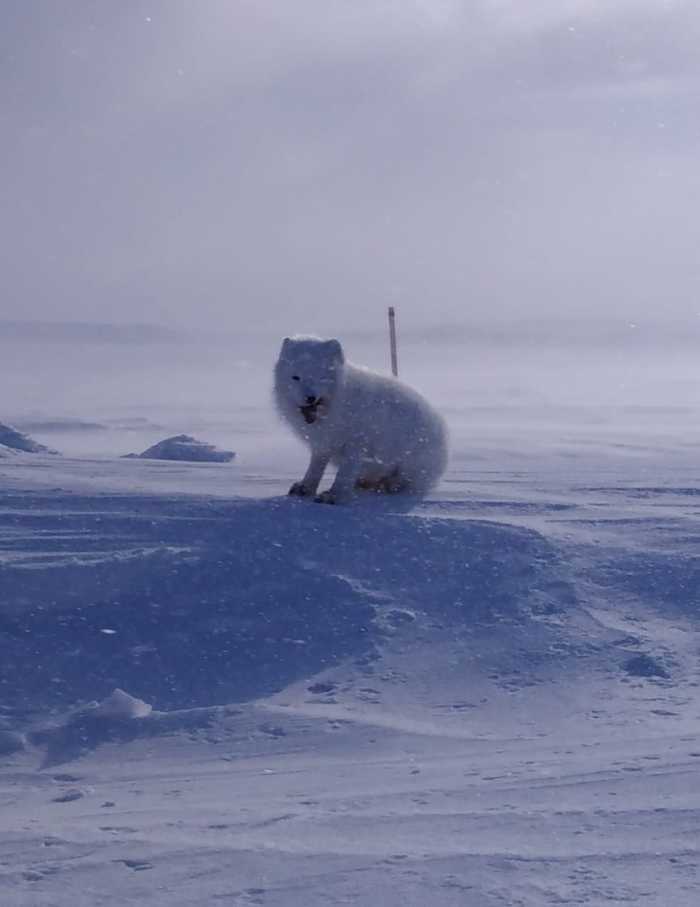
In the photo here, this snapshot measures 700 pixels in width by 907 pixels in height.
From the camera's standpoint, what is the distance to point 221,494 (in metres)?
7.02

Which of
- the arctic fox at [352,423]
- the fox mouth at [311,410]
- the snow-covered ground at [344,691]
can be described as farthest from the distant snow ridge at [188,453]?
the fox mouth at [311,410]

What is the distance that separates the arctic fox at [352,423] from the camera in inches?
278

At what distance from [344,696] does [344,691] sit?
0.06 meters

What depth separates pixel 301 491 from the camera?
23.9 feet

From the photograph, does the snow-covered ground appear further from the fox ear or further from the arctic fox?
the fox ear

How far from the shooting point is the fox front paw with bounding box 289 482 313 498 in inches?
286

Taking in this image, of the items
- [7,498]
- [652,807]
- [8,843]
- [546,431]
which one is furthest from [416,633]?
[546,431]

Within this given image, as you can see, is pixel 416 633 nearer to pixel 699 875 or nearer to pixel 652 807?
pixel 652 807

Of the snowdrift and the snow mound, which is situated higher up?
the snowdrift

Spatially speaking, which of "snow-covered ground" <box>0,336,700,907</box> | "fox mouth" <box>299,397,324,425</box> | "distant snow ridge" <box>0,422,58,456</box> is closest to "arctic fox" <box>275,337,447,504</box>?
"fox mouth" <box>299,397,324,425</box>

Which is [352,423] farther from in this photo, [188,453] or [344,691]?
[188,453]

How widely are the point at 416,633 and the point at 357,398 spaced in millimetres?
2415

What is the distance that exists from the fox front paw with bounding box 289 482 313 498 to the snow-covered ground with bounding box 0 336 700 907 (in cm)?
26

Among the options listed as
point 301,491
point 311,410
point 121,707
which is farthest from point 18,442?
point 121,707
